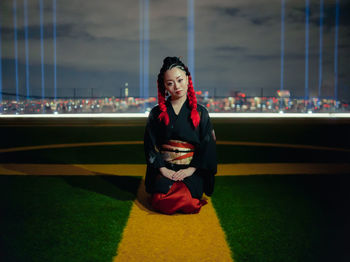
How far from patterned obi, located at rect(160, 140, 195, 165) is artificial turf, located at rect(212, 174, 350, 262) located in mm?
666

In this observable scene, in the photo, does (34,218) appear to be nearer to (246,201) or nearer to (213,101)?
(246,201)

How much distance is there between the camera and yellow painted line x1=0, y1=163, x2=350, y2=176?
5.41 metres

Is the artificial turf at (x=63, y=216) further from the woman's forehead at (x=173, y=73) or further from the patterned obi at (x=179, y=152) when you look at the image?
the woman's forehead at (x=173, y=73)

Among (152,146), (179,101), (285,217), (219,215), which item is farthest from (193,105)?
(285,217)

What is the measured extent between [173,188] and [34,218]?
142 cm

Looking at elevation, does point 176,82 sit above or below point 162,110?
above

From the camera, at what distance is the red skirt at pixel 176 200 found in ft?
10.5

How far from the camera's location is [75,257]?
7.73 ft

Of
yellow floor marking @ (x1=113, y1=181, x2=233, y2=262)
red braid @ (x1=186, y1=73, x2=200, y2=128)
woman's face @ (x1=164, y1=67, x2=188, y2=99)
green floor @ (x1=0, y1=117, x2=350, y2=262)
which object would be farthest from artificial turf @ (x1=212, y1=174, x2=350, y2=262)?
woman's face @ (x1=164, y1=67, x2=188, y2=99)

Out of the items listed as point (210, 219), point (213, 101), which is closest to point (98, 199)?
point (210, 219)

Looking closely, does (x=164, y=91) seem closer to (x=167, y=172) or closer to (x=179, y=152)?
(x=179, y=152)

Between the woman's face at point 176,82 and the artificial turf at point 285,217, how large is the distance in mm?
1335

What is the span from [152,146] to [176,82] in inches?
28.0

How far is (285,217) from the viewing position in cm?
321
